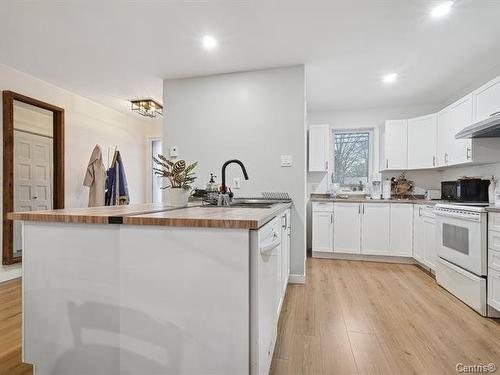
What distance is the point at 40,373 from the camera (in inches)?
50.3

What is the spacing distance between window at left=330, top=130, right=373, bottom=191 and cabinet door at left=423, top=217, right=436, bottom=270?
127 centimetres

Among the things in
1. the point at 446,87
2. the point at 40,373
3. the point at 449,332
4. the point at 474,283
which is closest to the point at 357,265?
the point at 474,283

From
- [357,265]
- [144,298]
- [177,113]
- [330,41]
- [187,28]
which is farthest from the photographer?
[357,265]

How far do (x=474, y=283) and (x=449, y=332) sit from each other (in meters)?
0.60

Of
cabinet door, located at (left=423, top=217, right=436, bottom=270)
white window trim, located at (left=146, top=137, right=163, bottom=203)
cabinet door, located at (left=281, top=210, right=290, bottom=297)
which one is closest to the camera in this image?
cabinet door, located at (left=281, top=210, right=290, bottom=297)

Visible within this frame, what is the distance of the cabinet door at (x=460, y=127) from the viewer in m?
2.77

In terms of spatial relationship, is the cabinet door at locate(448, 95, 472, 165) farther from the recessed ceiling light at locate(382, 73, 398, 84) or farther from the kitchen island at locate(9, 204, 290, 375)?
the kitchen island at locate(9, 204, 290, 375)

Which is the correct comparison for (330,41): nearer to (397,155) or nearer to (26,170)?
(397,155)

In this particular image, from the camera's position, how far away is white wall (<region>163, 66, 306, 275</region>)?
9.21 feet

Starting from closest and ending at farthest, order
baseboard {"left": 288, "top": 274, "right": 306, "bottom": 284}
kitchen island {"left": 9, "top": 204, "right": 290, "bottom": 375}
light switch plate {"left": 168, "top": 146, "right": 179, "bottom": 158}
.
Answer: kitchen island {"left": 9, "top": 204, "right": 290, "bottom": 375}
baseboard {"left": 288, "top": 274, "right": 306, "bottom": 284}
light switch plate {"left": 168, "top": 146, "right": 179, "bottom": 158}

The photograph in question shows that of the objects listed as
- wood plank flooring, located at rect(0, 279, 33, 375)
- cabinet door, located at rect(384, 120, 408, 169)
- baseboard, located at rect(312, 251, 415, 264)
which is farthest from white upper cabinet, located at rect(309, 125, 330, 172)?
wood plank flooring, located at rect(0, 279, 33, 375)

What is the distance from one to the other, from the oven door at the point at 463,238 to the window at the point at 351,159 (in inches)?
65.1

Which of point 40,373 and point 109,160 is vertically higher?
point 109,160

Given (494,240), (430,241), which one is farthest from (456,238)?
(430,241)
